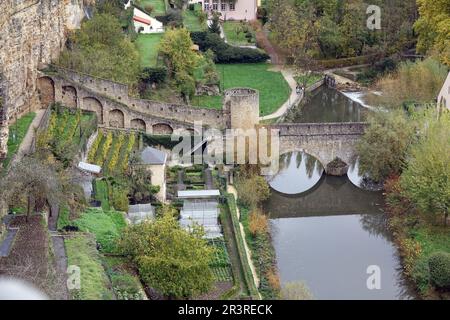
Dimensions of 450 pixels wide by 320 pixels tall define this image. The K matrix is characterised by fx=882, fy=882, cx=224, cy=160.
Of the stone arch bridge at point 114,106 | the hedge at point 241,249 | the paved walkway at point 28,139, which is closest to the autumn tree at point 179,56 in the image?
the stone arch bridge at point 114,106

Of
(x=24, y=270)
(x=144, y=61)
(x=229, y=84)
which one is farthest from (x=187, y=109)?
(x=24, y=270)

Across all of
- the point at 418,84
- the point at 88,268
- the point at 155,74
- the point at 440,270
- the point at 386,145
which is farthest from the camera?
the point at 155,74

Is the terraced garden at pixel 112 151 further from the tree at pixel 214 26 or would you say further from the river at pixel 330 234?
the tree at pixel 214 26

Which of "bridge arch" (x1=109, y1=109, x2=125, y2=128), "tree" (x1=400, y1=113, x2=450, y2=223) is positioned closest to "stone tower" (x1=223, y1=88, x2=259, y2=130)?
"bridge arch" (x1=109, y1=109, x2=125, y2=128)

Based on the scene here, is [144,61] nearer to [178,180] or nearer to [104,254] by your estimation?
[178,180]

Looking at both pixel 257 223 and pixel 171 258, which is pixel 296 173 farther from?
pixel 171 258

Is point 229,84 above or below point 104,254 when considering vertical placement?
above

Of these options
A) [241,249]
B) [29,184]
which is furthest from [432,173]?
[29,184]
